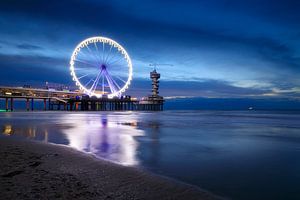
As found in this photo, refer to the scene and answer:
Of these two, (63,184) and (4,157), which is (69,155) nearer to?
(4,157)

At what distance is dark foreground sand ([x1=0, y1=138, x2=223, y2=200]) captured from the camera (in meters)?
5.07

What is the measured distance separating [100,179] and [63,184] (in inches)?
36.3

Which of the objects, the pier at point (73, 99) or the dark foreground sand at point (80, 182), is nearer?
the dark foreground sand at point (80, 182)

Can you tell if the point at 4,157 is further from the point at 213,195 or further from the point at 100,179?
the point at 213,195

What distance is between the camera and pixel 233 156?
10.1 meters

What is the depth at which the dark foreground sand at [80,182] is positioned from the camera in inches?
200

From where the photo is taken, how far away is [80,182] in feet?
19.2

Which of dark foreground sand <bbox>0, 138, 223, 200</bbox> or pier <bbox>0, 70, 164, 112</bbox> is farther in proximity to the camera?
pier <bbox>0, 70, 164, 112</bbox>

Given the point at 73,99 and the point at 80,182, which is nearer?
the point at 80,182

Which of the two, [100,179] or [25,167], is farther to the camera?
[25,167]

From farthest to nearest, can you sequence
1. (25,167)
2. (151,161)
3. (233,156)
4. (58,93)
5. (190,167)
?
1. (58,93)
2. (233,156)
3. (151,161)
4. (190,167)
5. (25,167)

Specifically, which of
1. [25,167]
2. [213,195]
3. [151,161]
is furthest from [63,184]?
[151,161]

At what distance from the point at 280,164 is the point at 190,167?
3157mm

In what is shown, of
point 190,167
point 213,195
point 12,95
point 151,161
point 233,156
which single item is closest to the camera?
point 213,195
